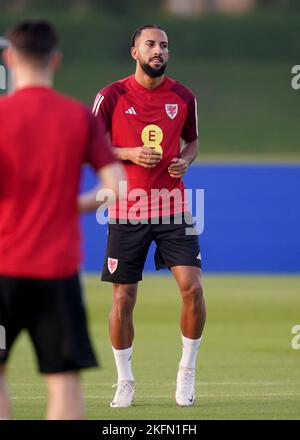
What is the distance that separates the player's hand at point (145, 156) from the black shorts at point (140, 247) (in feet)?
1.40

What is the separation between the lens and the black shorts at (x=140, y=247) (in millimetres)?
9180

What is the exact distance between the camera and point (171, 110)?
9391 millimetres

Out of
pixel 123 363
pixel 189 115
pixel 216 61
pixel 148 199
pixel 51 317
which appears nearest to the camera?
pixel 51 317

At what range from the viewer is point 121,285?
920 cm

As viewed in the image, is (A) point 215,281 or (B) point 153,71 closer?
(B) point 153,71

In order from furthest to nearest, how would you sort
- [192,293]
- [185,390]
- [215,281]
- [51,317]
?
[215,281] < [192,293] < [185,390] < [51,317]

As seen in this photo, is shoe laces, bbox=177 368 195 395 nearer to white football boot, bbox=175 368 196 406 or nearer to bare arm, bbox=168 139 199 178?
white football boot, bbox=175 368 196 406

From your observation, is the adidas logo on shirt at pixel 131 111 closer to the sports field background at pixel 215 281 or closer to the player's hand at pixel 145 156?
Result: the player's hand at pixel 145 156

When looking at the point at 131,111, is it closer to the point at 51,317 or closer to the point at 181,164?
the point at 181,164

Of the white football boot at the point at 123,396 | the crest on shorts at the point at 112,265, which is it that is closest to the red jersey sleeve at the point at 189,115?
the crest on shorts at the point at 112,265

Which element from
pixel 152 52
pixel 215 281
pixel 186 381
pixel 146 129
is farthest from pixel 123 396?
pixel 215 281

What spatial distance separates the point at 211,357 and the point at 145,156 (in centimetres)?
294

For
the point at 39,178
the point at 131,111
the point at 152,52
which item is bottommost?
the point at 39,178

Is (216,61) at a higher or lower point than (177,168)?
higher
